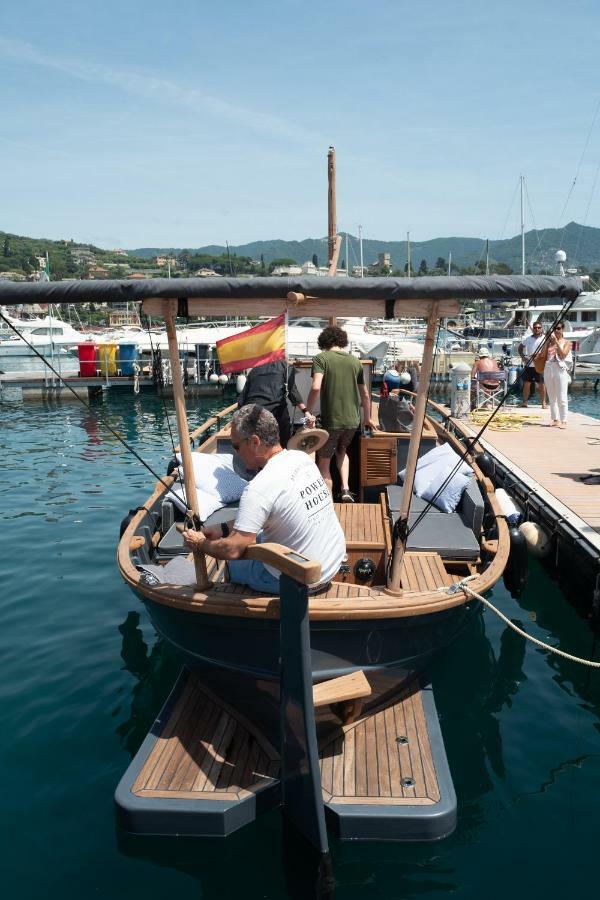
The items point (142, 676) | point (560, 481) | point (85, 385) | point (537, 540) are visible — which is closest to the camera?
point (142, 676)

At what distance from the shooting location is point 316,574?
11.6 feet

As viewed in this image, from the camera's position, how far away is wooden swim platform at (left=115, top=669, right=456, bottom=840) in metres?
4.09

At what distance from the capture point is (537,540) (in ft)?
29.3

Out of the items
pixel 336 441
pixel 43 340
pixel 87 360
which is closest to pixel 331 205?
pixel 336 441

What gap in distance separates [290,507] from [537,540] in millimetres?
5630

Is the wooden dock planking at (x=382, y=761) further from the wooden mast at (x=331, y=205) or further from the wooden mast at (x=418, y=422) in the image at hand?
the wooden mast at (x=331, y=205)

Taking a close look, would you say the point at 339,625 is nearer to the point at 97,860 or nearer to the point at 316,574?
the point at 316,574

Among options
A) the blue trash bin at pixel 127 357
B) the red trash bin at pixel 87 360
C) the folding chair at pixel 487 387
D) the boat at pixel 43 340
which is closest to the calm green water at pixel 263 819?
the folding chair at pixel 487 387

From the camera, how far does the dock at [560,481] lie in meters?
7.99

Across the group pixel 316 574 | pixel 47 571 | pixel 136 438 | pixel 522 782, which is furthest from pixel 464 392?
pixel 316 574

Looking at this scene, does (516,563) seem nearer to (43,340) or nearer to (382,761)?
(382,761)

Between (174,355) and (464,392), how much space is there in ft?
45.7

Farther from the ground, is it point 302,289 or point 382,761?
point 302,289

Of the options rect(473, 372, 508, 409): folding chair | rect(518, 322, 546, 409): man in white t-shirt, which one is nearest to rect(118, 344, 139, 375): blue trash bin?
rect(473, 372, 508, 409): folding chair
